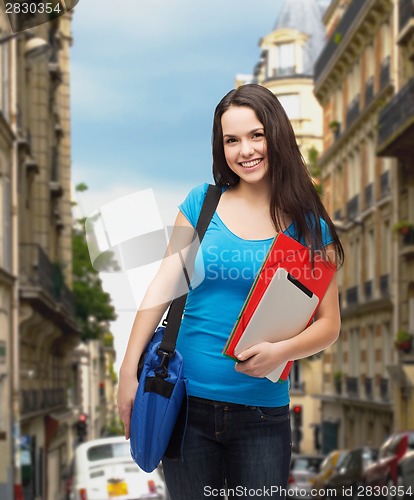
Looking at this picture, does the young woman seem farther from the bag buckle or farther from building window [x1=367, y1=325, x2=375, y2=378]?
building window [x1=367, y1=325, x2=375, y2=378]

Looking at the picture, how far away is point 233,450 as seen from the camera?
3154mm

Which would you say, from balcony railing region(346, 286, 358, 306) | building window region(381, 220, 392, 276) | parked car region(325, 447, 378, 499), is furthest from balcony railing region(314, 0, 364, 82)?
parked car region(325, 447, 378, 499)

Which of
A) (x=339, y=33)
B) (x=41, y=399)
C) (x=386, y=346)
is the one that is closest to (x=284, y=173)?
(x=41, y=399)

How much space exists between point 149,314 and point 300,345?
0.38 m

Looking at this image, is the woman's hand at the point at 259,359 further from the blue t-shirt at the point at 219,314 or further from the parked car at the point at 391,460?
the parked car at the point at 391,460

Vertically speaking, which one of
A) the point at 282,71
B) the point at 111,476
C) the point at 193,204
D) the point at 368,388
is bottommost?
the point at 368,388

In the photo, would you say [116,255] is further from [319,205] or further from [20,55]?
[20,55]

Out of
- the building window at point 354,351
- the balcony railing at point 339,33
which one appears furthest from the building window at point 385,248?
the balcony railing at point 339,33

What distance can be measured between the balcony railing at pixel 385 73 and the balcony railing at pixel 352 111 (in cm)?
435

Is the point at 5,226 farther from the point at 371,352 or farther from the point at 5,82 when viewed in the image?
the point at 371,352

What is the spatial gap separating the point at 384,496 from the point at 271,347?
16.1 m

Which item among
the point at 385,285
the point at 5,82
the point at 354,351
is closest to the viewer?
the point at 5,82

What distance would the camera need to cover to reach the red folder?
292 cm

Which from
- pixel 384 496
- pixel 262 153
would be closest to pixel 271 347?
pixel 262 153
